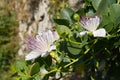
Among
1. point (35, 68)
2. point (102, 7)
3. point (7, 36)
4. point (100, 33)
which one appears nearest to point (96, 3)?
point (102, 7)

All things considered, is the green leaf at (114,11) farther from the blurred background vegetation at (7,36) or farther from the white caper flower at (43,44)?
the blurred background vegetation at (7,36)

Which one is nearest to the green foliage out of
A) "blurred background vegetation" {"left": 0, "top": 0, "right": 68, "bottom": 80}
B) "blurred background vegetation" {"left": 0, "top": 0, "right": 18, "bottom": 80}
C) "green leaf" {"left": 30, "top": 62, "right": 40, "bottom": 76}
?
"green leaf" {"left": 30, "top": 62, "right": 40, "bottom": 76}

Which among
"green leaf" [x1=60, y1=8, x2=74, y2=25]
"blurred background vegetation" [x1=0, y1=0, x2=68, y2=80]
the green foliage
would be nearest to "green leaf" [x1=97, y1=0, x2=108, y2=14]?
the green foliage

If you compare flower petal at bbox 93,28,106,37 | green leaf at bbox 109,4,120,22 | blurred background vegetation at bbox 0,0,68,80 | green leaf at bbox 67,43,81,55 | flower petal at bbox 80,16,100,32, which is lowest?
blurred background vegetation at bbox 0,0,68,80

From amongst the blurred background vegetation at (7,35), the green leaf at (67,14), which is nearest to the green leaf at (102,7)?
the green leaf at (67,14)

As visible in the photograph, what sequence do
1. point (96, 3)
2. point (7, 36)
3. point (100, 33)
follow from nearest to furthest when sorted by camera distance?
point (100, 33) → point (96, 3) → point (7, 36)

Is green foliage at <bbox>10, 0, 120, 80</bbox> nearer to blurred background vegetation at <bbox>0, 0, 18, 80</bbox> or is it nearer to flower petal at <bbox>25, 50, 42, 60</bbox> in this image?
flower petal at <bbox>25, 50, 42, 60</bbox>

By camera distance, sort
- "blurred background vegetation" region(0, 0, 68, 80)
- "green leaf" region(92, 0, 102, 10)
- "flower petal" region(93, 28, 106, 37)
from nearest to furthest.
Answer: "flower petal" region(93, 28, 106, 37)
"green leaf" region(92, 0, 102, 10)
"blurred background vegetation" region(0, 0, 68, 80)

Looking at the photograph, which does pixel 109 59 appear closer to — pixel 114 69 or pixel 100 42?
pixel 114 69

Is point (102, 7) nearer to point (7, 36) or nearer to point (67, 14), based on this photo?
point (67, 14)

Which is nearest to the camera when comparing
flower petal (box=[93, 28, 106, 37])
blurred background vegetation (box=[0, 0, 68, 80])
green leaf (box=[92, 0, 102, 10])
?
flower petal (box=[93, 28, 106, 37])

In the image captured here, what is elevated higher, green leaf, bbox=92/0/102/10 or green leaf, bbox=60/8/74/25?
green leaf, bbox=92/0/102/10

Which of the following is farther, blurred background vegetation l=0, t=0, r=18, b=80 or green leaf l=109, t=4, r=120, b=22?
blurred background vegetation l=0, t=0, r=18, b=80
